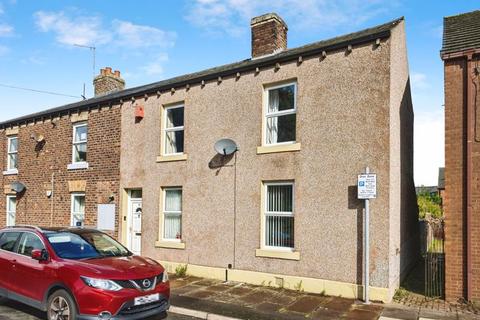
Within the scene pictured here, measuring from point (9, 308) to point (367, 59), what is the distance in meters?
8.67

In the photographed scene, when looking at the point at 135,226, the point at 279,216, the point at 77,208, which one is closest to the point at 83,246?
the point at 279,216

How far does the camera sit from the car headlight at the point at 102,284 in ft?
20.0

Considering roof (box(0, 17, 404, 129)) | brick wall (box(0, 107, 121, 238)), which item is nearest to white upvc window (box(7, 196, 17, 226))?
brick wall (box(0, 107, 121, 238))

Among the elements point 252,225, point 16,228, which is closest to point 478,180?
→ point 252,225

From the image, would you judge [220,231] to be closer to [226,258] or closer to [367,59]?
[226,258]

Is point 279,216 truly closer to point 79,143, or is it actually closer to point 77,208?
point 77,208

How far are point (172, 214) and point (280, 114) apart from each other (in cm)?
440

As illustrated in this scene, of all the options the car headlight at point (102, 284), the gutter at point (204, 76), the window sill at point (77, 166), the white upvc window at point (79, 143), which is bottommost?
the car headlight at point (102, 284)

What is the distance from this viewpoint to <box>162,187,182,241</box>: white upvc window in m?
11.9

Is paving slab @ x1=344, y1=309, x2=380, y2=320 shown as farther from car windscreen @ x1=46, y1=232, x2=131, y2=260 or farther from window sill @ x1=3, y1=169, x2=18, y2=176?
window sill @ x1=3, y1=169, x2=18, y2=176

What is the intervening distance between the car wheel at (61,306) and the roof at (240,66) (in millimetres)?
6823

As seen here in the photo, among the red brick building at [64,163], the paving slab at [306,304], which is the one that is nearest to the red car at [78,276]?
the paving slab at [306,304]

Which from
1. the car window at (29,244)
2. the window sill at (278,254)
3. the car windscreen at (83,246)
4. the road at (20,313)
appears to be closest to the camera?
the car windscreen at (83,246)

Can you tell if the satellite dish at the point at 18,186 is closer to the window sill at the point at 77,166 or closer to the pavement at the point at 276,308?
the window sill at the point at 77,166
